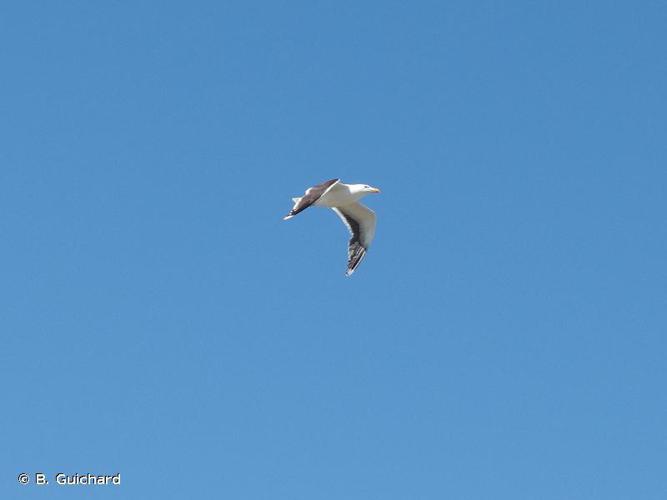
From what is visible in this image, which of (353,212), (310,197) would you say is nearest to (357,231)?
(353,212)

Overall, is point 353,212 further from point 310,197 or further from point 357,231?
point 310,197

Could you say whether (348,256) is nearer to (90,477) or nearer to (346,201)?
(346,201)

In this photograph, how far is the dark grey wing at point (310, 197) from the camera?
30656 mm

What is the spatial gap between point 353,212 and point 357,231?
801 millimetres

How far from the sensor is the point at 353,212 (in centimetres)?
3791

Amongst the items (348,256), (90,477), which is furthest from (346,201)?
(90,477)

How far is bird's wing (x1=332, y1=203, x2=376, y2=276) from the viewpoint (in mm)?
37956

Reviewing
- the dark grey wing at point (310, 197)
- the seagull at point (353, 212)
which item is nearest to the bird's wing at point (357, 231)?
the seagull at point (353, 212)

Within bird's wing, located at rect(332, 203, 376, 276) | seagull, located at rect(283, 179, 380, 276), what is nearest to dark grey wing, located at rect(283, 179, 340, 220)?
seagull, located at rect(283, 179, 380, 276)

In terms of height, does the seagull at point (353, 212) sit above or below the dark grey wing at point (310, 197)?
above

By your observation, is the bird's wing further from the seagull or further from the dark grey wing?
the dark grey wing

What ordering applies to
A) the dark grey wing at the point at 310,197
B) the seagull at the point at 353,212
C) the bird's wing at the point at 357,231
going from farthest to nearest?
the bird's wing at the point at 357,231 < the seagull at the point at 353,212 < the dark grey wing at the point at 310,197

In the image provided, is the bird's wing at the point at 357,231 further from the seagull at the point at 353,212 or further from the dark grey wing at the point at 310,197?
the dark grey wing at the point at 310,197

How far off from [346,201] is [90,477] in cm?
1194
